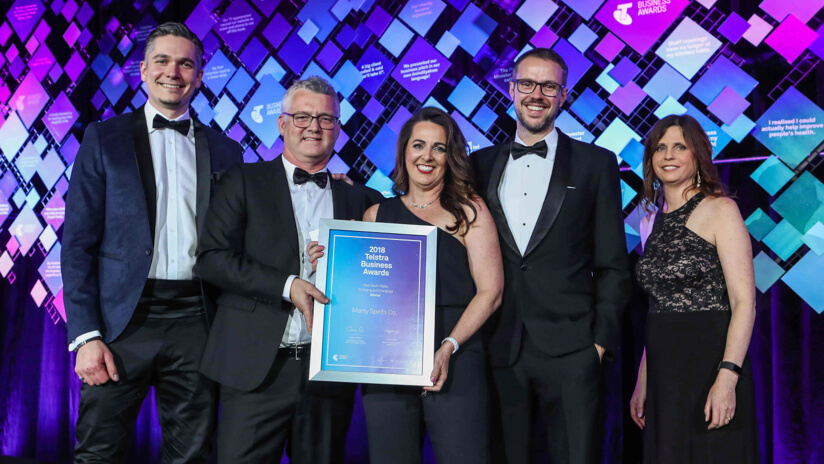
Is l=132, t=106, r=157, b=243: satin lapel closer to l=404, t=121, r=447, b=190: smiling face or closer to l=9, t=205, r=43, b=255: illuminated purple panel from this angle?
l=404, t=121, r=447, b=190: smiling face

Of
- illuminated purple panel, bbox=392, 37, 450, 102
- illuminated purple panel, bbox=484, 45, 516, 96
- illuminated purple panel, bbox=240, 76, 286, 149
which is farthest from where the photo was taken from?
illuminated purple panel, bbox=240, 76, 286, 149

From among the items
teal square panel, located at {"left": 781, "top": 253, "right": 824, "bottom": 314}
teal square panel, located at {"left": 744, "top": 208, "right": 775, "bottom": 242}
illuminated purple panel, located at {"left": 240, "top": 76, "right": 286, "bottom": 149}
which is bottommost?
teal square panel, located at {"left": 781, "top": 253, "right": 824, "bottom": 314}

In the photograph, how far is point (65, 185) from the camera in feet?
14.8

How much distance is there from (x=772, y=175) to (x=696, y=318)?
107cm

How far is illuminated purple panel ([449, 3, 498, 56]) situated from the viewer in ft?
11.7

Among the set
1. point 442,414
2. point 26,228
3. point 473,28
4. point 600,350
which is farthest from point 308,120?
point 26,228

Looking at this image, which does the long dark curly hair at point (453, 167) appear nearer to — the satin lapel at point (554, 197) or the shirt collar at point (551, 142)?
the satin lapel at point (554, 197)

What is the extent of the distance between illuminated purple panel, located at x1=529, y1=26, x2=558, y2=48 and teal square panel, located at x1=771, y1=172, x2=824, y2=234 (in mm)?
1316

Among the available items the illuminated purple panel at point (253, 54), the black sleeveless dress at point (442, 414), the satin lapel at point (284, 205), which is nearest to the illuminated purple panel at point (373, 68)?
the illuminated purple panel at point (253, 54)

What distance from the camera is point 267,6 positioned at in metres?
4.14

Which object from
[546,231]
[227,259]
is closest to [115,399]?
[227,259]

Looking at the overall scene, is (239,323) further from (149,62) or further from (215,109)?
(215,109)

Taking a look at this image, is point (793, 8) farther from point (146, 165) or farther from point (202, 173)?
point (146, 165)

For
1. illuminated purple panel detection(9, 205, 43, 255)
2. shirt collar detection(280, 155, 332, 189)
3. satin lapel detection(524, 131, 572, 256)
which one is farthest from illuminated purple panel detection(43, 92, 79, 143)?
satin lapel detection(524, 131, 572, 256)
